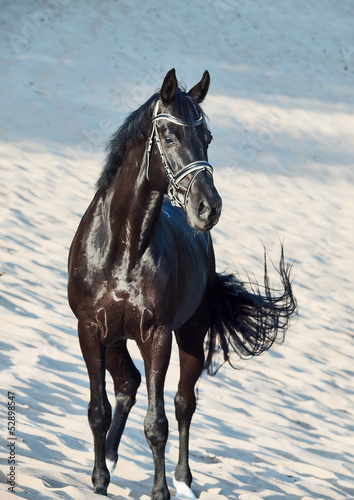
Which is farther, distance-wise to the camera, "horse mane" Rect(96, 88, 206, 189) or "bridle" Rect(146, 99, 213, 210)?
"horse mane" Rect(96, 88, 206, 189)

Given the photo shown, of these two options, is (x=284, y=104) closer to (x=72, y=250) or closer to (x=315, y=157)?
(x=315, y=157)

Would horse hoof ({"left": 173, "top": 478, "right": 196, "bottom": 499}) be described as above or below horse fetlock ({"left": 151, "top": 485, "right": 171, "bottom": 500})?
below

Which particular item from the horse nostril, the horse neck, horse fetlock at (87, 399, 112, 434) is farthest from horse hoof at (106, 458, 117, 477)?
the horse nostril

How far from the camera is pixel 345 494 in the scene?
17.5 feet

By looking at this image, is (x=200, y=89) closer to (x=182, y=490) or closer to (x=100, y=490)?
(x=100, y=490)

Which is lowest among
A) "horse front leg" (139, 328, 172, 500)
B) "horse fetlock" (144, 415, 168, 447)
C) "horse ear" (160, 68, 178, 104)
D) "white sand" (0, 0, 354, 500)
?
"white sand" (0, 0, 354, 500)

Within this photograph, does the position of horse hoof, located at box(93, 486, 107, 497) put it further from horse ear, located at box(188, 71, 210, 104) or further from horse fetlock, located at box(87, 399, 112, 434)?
horse ear, located at box(188, 71, 210, 104)

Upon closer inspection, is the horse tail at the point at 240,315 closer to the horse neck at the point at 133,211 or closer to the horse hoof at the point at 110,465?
the horse hoof at the point at 110,465

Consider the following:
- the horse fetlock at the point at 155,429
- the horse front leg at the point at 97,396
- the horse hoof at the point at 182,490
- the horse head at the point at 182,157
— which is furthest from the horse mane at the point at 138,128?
the horse hoof at the point at 182,490

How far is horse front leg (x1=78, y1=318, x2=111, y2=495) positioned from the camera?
13.3 feet

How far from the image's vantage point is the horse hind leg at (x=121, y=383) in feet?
15.4

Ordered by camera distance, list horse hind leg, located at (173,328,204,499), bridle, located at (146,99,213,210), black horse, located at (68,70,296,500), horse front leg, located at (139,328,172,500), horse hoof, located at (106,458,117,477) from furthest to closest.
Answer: horse hind leg, located at (173,328,204,499)
horse hoof, located at (106,458,117,477)
horse front leg, located at (139,328,172,500)
black horse, located at (68,70,296,500)
bridle, located at (146,99,213,210)

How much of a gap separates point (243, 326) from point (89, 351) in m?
1.65

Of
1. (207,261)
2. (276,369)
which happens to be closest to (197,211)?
A: (207,261)
